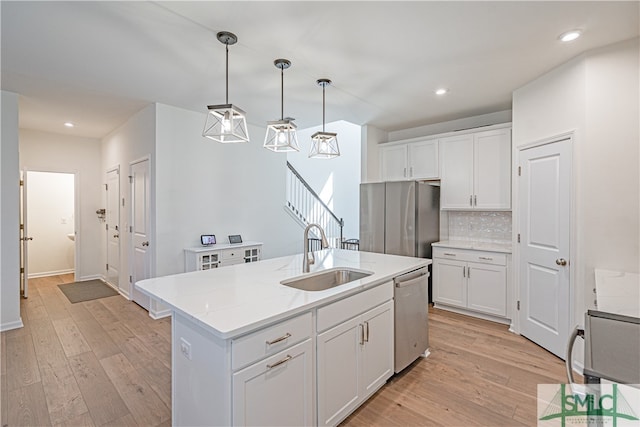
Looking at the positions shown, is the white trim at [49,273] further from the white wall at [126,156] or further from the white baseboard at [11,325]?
the white baseboard at [11,325]

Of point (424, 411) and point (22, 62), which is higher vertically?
point (22, 62)

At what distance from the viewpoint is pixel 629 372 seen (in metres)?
0.94

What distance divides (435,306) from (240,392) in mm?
3501

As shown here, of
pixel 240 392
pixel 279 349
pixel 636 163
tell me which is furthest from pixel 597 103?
pixel 240 392

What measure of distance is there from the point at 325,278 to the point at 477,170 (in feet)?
8.98

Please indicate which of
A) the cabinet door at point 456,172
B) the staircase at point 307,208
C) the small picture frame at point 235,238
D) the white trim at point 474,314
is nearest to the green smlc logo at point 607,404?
the white trim at point 474,314

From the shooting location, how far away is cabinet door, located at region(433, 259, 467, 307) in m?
3.87

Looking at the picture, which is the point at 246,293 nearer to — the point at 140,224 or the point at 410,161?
the point at 140,224

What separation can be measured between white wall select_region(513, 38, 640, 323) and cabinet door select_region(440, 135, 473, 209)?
1346 millimetres

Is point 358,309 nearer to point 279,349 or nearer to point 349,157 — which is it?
point 279,349

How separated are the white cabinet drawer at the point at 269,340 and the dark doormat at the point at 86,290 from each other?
4500 millimetres

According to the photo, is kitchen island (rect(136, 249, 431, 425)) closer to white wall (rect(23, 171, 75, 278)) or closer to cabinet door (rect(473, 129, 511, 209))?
cabinet door (rect(473, 129, 511, 209))

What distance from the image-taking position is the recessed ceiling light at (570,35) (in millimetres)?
2244

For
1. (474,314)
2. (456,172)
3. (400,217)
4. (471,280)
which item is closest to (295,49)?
(400,217)
